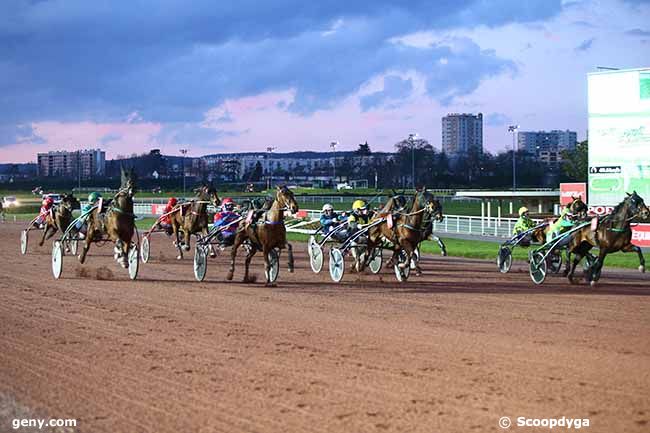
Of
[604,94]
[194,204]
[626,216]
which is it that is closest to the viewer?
[626,216]

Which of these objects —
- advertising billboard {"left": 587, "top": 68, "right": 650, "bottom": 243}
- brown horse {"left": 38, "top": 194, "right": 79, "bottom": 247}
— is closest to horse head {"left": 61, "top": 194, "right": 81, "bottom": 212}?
brown horse {"left": 38, "top": 194, "right": 79, "bottom": 247}

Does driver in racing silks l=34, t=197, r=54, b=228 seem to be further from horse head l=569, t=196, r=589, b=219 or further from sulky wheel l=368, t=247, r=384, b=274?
horse head l=569, t=196, r=589, b=219

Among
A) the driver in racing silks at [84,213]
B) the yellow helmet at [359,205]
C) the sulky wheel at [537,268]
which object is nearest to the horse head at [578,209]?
the sulky wheel at [537,268]

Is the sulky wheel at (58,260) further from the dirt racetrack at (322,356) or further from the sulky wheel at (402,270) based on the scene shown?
the sulky wheel at (402,270)

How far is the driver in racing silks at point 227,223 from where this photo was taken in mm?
17359

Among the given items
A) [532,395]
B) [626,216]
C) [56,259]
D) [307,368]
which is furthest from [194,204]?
[532,395]

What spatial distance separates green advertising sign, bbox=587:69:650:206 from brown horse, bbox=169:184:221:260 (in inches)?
496

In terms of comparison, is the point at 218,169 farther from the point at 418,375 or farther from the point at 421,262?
the point at 418,375

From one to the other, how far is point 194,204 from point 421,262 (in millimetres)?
5947

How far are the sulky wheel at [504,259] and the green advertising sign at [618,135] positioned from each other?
8.63 meters

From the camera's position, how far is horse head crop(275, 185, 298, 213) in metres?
14.9

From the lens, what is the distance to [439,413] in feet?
21.7

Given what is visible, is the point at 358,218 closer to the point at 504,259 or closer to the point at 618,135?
the point at 504,259

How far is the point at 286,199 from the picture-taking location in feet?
49.1
